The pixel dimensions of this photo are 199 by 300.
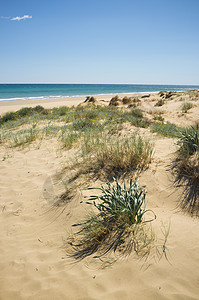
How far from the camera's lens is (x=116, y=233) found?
2.38m

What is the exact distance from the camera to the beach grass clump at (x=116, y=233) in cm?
218

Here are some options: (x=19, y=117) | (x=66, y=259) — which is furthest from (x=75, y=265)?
(x=19, y=117)

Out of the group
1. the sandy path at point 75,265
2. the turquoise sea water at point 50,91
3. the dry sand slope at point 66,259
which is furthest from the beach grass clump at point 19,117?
the turquoise sea water at point 50,91

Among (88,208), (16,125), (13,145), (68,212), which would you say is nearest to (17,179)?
(68,212)

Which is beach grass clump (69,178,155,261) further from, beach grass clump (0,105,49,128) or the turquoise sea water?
the turquoise sea water

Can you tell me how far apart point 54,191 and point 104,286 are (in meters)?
2.09

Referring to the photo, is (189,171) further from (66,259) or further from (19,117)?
(19,117)

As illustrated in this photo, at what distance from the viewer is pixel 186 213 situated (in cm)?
270

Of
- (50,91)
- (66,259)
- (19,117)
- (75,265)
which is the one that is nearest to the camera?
(75,265)

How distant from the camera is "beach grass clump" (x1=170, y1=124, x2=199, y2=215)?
2844 mm

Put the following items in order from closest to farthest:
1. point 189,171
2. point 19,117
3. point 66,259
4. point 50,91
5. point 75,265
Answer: point 75,265
point 66,259
point 189,171
point 19,117
point 50,91

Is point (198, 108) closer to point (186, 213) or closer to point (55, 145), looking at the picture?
point (55, 145)

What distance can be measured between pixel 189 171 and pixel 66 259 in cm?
247

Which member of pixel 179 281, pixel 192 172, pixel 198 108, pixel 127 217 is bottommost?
pixel 179 281
